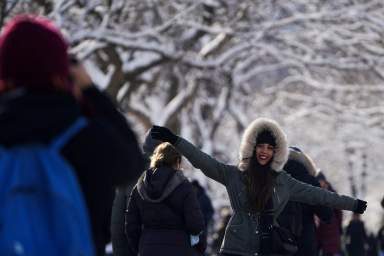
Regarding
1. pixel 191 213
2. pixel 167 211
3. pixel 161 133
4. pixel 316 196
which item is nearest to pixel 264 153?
pixel 316 196

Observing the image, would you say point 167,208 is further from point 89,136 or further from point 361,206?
point 89,136

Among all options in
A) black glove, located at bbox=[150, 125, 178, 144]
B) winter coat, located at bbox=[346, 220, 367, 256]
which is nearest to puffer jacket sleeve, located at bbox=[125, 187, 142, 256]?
black glove, located at bbox=[150, 125, 178, 144]

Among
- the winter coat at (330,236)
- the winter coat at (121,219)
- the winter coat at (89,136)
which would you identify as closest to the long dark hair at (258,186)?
the winter coat at (121,219)

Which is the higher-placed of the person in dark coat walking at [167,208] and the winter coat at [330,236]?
the person in dark coat walking at [167,208]

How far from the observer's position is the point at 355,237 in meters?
17.8

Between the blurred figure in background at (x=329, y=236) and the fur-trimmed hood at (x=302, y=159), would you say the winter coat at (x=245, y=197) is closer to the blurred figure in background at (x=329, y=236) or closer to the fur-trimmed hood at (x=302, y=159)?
the fur-trimmed hood at (x=302, y=159)

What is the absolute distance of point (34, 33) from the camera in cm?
403

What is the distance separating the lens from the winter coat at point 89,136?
3.94 metres

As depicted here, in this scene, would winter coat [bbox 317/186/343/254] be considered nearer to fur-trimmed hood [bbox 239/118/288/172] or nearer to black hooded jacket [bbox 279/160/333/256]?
black hooded jacket [bbox 279/160/333/256]

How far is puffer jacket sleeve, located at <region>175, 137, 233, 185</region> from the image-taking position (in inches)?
303

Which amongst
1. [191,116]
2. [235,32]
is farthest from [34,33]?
[191,116]

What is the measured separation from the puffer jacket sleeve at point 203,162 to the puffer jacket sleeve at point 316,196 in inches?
16.6

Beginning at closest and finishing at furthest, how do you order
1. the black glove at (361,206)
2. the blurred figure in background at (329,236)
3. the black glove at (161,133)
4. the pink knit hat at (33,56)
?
1. the pink knit hat at (33,56)
2. the black glove at (161,133)
3. the black glove at (361,206)
4. the blurred figure in background at (329,236)

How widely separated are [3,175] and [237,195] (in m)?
4.29
